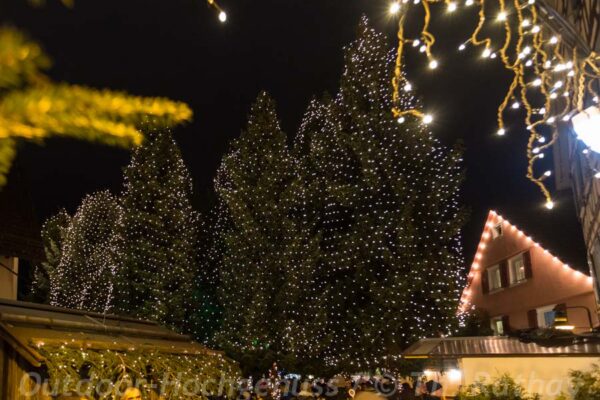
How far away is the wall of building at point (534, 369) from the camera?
34.0 ft

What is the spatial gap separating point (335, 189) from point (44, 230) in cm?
2491

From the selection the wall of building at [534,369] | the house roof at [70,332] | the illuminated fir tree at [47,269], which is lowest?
the wall of building at [534,369]

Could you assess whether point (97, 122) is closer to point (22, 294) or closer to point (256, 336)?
point (256, 336)

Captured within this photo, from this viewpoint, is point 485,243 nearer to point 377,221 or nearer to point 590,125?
point 377,221

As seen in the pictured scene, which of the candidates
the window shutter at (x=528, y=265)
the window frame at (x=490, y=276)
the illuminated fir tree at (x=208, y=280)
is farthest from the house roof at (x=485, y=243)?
the illuminated fir tree at (x=208, y=280)

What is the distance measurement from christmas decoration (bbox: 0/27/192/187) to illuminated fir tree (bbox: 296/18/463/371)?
65.0 ft

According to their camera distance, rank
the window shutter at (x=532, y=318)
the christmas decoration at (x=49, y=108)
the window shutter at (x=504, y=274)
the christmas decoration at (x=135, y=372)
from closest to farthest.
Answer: the christmas decoration at (x=49, y=108) → the christmas decoration at (x=135, y=372) → the window shutter at (x=532, y=318) → the window shutter at (x=504, y=274)

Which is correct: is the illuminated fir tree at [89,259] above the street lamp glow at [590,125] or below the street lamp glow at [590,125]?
above

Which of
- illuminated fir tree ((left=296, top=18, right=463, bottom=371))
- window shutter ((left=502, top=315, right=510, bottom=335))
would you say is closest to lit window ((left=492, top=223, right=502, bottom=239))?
illuminated fir tree ((left=296, top=18, right=463, bottom=371))

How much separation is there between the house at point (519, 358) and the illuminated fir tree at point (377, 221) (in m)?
9.18

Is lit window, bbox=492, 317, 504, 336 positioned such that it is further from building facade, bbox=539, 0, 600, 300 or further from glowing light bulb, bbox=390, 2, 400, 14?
glowing light bulb, bbox=390, 2, 400, 14

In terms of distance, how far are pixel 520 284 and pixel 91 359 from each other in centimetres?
1601

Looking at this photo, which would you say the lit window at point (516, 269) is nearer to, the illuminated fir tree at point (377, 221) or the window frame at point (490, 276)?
the window frame at point (490, 276)

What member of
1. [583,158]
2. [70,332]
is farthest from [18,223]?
[583,158]
